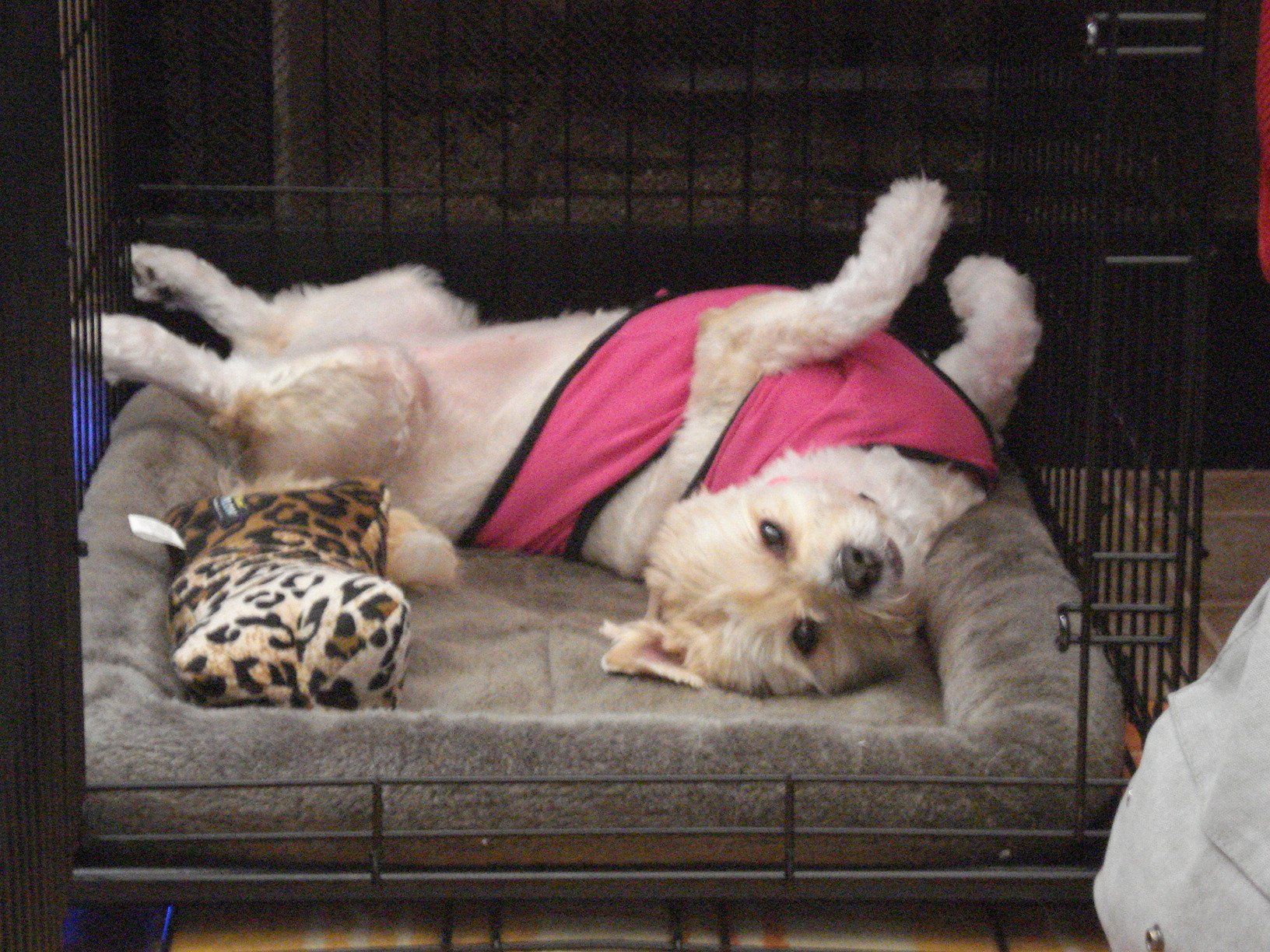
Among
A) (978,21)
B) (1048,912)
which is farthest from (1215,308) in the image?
(1048,912)

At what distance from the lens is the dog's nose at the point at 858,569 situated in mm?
2549

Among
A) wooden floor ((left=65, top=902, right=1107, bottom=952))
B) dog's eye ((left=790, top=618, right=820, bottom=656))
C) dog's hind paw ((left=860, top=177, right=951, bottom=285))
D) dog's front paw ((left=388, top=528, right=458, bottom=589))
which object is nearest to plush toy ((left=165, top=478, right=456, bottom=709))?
dog's front paw ((left=388, top=528, right=458, bottom=589))

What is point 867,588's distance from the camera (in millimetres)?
2568

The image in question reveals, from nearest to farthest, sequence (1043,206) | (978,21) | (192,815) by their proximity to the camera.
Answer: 1. (192,815)
2. (1043,206)
3. (978,21)

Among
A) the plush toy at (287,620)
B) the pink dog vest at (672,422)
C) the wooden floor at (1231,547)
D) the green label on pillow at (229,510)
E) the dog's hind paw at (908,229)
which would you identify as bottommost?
the wooden floor at (1231,547)

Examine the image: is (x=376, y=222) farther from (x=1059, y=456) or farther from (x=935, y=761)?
(x=935, y=761)

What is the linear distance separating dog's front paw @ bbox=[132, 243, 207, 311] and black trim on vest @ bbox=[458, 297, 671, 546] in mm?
752

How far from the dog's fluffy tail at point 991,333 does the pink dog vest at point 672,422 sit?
0.16 m

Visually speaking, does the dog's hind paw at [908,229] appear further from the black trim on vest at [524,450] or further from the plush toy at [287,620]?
the plush toy at [287,620]

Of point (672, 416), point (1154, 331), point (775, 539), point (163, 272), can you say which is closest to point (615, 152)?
point (672, 416)

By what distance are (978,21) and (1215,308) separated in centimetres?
80

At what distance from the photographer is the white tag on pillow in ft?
8.85

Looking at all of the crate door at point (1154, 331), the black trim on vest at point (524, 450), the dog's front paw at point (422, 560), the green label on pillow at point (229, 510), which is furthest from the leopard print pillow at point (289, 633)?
the crate door at point (1154, 331)

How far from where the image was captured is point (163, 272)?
3361mm
